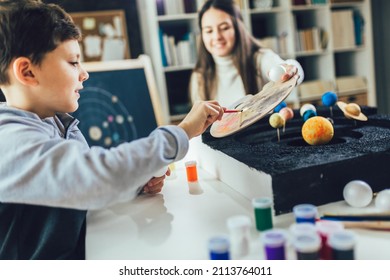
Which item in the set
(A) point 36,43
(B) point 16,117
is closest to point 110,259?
(B) point 16,117

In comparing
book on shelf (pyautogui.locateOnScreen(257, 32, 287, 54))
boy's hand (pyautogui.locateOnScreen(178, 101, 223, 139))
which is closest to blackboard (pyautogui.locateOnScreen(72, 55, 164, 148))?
book on shelf (pyautogui.locateOnScreen(257, 32, 287, 54))

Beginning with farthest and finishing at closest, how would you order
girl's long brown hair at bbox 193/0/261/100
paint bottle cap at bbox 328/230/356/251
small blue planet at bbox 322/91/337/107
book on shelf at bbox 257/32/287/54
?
book on shelf at bbox 257/32/287/54, girl's long brown hair at bbox 193/0/261/100, small blue planet at bbox 322/91/337/107, paint bottle cap at bbox 328/230/356/251

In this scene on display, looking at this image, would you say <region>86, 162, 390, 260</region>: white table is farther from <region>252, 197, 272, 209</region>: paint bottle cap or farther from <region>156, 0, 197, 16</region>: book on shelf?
<region>156, 0, 197, 16</region>: book on shelf

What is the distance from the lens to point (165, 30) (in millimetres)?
3035

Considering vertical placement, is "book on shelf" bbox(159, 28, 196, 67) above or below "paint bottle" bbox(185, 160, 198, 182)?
Answer: above

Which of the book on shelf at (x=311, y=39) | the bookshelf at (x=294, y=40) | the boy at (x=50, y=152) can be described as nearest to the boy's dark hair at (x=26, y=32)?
the boy at (x=50, y=152)

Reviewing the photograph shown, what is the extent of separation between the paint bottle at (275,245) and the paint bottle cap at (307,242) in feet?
0.05

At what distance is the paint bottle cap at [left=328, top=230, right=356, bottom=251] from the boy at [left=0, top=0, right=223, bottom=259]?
0.29 metres

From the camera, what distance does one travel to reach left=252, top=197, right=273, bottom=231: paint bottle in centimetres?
60

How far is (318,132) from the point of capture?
0.85 meters

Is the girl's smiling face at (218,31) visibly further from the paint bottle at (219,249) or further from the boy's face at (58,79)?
the paint bottle at (219,249)

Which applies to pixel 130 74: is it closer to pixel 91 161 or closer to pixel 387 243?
pixel 91 161

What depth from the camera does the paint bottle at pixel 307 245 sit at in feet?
1.56

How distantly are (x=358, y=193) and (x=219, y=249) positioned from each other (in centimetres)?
29
